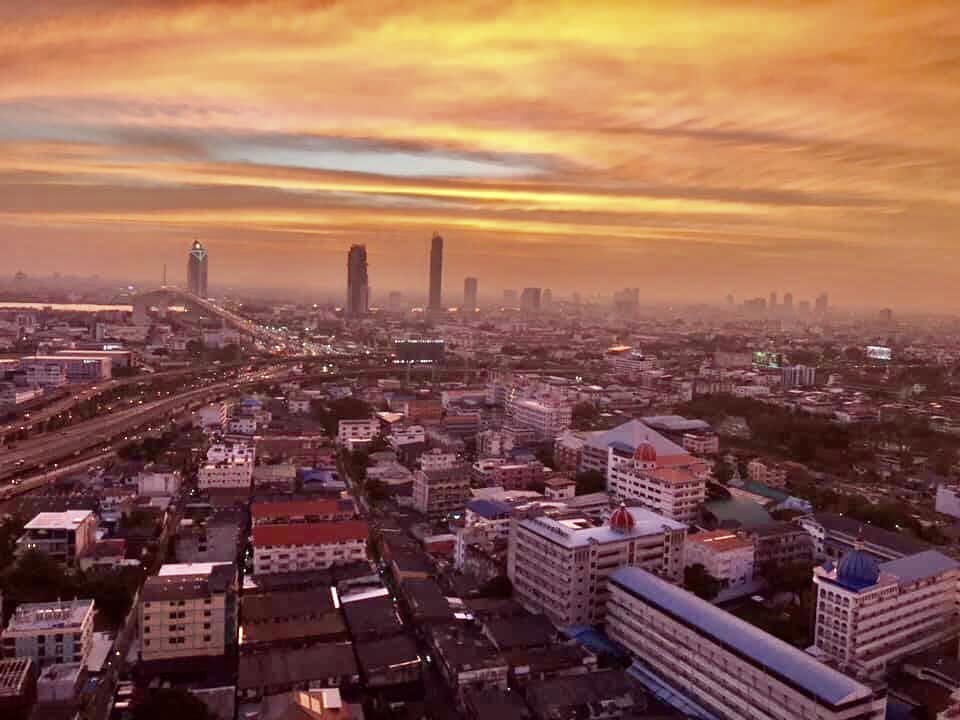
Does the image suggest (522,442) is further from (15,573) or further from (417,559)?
(15,573)

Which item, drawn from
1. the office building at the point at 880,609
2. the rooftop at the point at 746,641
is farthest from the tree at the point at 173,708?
the office building at the point at 880,609

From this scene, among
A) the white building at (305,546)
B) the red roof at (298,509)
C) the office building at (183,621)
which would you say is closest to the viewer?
the office building at (183,621)

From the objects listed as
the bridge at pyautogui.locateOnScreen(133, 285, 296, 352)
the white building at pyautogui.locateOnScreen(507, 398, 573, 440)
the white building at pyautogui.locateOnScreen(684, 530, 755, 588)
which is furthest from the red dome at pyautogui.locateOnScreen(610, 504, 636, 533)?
the bridge at pyautogui.locateOnScreen(133, 285, 296, 352)

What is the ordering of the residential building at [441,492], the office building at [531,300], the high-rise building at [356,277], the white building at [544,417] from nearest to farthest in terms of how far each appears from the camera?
the residential building at [441,492]
the white building at [544,417]
the high-rise building at [356,277]
the office building at [531,300]

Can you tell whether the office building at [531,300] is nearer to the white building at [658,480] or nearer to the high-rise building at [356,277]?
the high-rise building at [356,277]

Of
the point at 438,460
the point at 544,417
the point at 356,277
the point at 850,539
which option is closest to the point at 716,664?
the point at 850,539

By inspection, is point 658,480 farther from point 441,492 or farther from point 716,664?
point 716,664
